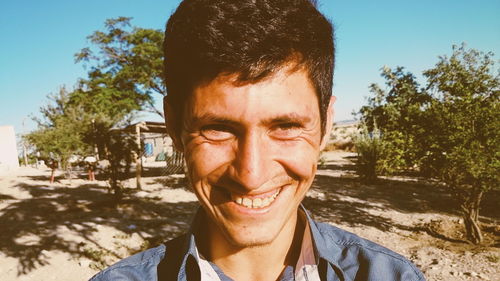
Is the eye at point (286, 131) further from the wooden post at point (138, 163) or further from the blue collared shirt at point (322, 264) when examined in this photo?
the wooden post at point (138, 163)

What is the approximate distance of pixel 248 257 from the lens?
1.64m

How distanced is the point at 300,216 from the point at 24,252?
24.3ft

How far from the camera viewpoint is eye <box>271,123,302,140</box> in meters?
1.43

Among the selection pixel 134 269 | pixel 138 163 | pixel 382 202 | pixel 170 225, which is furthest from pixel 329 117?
pixel 138 163

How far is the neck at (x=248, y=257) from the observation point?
164cm

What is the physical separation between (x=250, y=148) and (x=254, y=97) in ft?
0.76

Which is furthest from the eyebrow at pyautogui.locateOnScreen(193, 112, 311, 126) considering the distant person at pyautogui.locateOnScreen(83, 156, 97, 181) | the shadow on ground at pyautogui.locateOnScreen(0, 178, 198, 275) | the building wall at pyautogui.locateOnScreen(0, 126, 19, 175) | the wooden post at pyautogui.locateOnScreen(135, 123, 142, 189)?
the building wall at pyautogui.locateOnScreen(0, 126, 19, 175)

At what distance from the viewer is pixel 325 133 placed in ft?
5.96

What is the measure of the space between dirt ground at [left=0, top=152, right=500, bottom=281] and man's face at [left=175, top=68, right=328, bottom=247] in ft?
15.5

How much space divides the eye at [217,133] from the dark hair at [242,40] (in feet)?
0.71

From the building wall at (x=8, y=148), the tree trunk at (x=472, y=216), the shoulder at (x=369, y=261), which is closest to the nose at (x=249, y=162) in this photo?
the shoulder at (x=369, y=261)

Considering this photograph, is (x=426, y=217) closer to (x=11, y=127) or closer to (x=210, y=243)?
(x=210, y=243)

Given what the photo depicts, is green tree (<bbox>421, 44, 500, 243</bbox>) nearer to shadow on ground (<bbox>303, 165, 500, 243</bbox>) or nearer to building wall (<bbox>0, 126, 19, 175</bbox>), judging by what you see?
shadow on ground (<bbox>303, 165, 500, 243</bbox>)

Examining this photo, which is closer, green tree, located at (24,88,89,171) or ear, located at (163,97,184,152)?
ear, located at (163,97,184,152)
